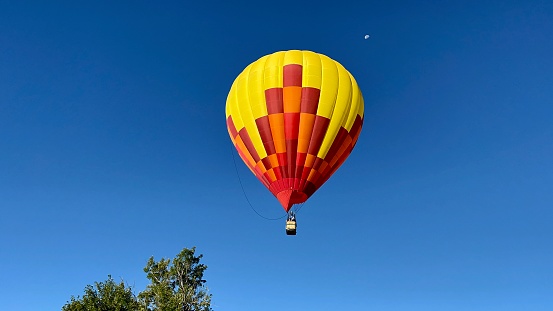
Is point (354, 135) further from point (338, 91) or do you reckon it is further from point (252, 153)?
point (252, 153)

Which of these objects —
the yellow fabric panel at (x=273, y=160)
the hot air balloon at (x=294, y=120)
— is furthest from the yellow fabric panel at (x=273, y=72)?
the yellow fabric panel at (x=273, y=160)

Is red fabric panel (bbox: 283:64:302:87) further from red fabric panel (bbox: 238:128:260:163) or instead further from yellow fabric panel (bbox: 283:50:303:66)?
red fabric panel (bbox: 238:128:260:163)

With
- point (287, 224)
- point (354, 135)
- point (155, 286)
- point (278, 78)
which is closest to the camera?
point (287, 224)

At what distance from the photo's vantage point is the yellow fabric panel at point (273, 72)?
28.5 metres

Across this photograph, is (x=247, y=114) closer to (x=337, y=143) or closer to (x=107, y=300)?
(x=337, y=143)

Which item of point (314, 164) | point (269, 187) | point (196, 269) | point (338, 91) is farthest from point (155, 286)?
point (338, 91)

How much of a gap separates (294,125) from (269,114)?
1.69 m

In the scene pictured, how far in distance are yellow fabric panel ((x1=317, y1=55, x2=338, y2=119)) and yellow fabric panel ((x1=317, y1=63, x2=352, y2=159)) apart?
32 cm

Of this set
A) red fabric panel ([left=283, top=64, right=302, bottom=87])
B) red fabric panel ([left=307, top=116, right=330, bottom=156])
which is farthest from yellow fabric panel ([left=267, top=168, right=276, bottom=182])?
red fabric panel ([left=283, top=64, right=302, bottom=87])

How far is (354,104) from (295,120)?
4460 mm

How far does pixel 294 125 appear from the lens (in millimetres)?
27703

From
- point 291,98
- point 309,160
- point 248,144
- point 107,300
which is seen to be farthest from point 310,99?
point 107,300

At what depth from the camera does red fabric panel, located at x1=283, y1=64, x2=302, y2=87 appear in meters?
28.4

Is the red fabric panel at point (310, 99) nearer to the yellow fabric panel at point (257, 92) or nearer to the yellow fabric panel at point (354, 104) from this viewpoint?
the yellow fabric panel at point (257, 92)
